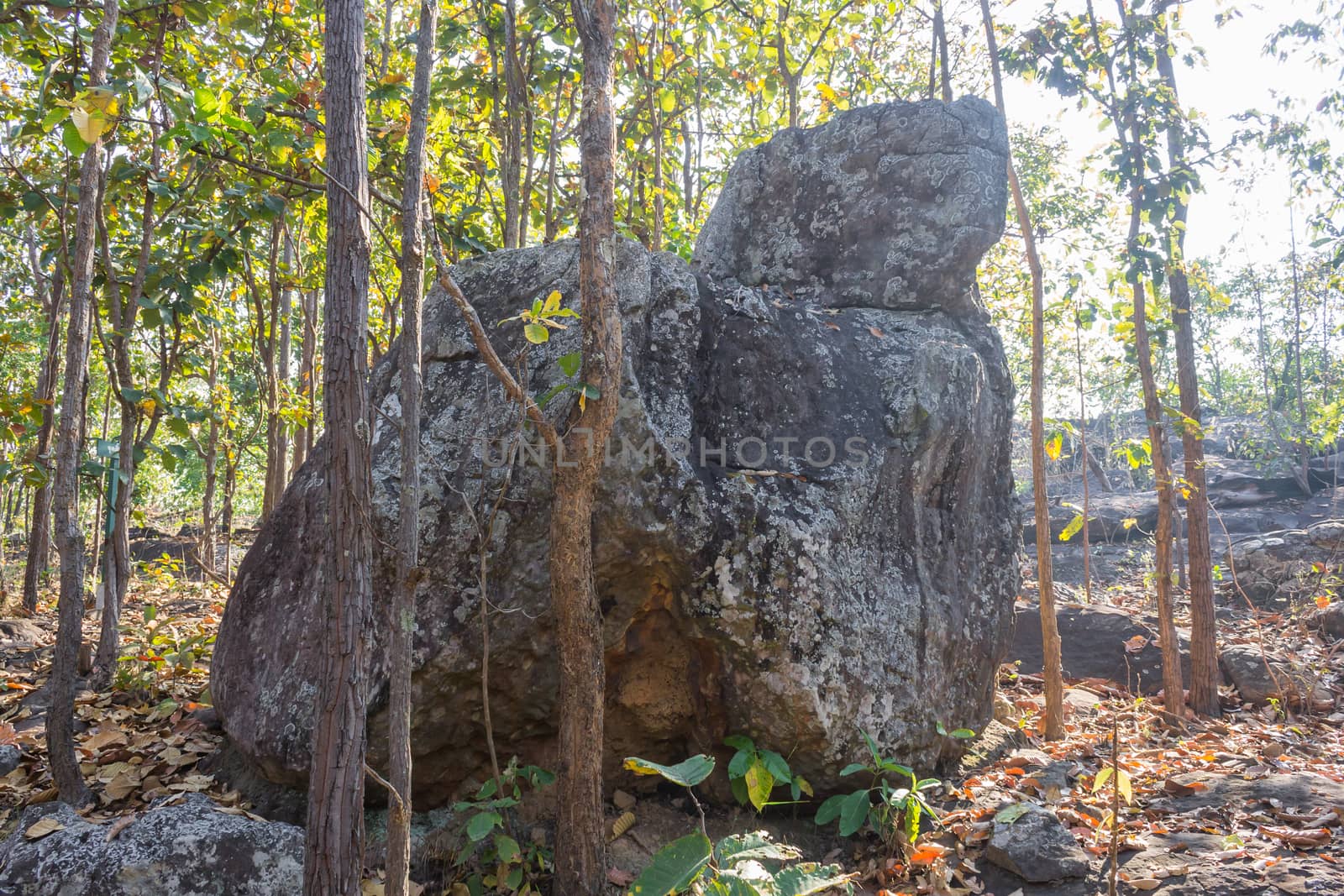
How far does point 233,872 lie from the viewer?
2.83m

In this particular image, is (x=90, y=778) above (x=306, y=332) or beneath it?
beneath

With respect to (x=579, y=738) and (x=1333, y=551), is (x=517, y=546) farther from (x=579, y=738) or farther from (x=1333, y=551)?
(x=1333, y=551)

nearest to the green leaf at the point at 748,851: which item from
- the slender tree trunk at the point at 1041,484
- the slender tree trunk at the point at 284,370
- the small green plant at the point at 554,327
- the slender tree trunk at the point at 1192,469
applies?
the small green plant at the point at 554,327

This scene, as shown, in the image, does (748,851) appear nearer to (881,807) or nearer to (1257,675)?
(881,807)

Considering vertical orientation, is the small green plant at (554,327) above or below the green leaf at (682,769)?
above

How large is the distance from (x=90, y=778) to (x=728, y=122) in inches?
330

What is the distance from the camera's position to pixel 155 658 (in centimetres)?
487

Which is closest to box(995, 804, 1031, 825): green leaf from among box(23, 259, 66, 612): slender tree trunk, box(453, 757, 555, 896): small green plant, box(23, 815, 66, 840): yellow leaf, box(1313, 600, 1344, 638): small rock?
box(453, 757, 555, 896): small green plant

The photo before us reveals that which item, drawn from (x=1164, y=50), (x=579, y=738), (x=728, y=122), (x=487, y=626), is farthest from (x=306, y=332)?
(x=1164, y=50)

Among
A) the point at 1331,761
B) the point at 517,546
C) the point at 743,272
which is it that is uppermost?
the point at 743,272

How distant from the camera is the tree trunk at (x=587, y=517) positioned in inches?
118

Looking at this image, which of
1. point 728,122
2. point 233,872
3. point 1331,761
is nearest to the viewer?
point 233,872

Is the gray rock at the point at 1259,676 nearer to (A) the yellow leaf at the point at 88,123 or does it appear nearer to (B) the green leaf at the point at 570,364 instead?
(B) the green leaf at the point at 570,364

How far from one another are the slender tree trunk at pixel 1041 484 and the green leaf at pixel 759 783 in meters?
2.70
